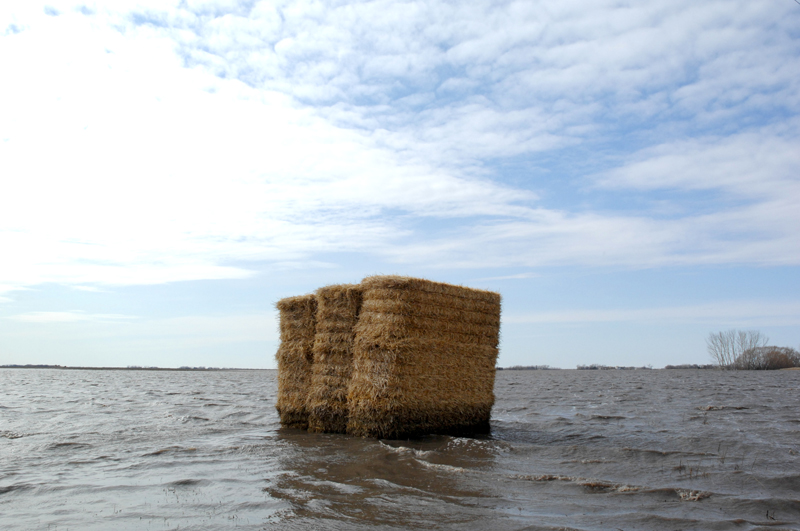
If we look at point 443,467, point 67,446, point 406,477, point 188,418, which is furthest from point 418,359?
point 188,418

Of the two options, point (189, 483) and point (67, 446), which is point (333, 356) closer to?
point (189, 483)

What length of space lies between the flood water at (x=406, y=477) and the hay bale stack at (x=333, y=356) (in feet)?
1.64

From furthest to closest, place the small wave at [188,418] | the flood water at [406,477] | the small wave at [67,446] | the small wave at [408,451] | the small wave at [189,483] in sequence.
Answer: the small wave at [188,418] → the small wave at [67,446] → the small wave at [408,451] → the small wave at [189,483] → the flood water at [406,477]

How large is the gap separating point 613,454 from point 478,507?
11.8ft

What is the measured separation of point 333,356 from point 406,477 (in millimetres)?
3872

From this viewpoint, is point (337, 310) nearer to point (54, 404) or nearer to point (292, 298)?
point (292, 298)

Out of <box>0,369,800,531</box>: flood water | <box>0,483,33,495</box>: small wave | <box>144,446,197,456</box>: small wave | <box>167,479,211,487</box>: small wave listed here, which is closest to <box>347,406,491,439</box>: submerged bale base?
<box>0,369,800,531</box>: flood water

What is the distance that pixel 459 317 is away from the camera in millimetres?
9664

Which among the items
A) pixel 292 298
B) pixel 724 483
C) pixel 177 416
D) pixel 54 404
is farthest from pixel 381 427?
pixel 54 404

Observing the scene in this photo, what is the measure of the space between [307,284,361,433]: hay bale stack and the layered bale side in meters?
0.44

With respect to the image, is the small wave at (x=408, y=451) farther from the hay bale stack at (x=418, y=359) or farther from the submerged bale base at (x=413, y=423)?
the hay bale stack at (x=418, y=359)

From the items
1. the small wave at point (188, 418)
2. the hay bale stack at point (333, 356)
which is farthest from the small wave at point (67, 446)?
the hay bale stack at point (333, 356)

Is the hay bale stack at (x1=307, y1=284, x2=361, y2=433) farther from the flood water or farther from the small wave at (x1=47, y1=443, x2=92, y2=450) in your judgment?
the small wave at (x1=47, y1=443, x2=92, y2=450)

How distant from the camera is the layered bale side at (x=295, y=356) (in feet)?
35.6
